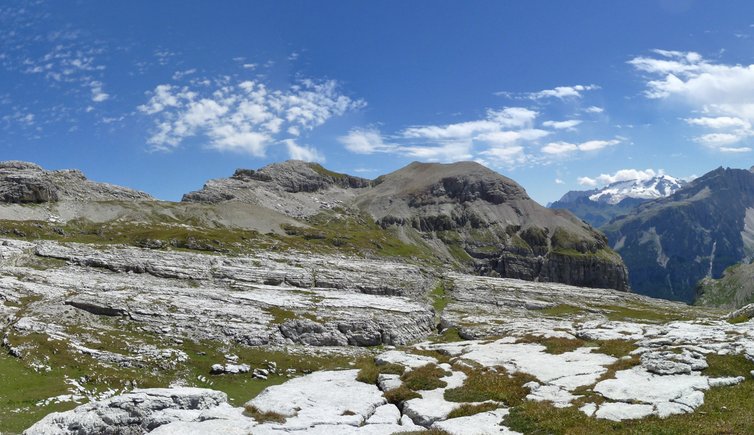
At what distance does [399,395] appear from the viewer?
80.7 ft

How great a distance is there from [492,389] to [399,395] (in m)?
5.10

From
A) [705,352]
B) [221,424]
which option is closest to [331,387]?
[221,424]

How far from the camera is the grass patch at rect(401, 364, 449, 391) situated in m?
26.2

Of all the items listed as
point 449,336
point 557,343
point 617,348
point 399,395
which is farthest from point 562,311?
point 399,395

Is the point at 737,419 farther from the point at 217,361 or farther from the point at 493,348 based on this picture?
the point at 217,361

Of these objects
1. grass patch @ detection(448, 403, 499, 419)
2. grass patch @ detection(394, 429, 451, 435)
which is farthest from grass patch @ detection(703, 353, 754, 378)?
grass patch @ detection(394, 429, 451, 435)

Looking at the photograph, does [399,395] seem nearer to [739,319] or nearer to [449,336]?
[739,319]

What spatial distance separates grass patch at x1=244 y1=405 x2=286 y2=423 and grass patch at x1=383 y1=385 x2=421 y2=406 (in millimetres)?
6040

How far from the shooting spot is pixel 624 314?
13112 centimetres

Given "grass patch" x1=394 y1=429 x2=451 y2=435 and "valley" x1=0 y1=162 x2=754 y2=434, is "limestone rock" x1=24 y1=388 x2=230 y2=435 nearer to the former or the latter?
"valley" x1=0 y1=162 x2=754 y2=434

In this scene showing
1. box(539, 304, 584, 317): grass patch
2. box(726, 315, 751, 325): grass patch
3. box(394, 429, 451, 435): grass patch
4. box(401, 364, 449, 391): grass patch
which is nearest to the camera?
box(394, 429, 451, 435): grass patch

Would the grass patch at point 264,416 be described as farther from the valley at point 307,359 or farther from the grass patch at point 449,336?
the grass patch at point 449,336

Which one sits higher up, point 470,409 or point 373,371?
point 470,409

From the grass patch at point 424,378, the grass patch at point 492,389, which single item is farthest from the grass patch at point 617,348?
the grass patch at point 424,378
